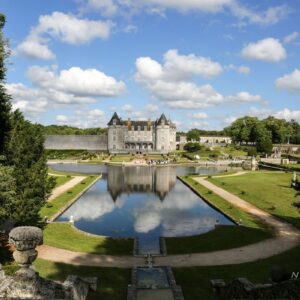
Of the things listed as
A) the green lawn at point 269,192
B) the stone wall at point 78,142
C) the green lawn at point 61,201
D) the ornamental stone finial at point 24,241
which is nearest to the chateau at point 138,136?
the stone wall at point 78,142

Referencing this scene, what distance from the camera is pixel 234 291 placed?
1316 centimetres

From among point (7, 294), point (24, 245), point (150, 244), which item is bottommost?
point (150, 244)

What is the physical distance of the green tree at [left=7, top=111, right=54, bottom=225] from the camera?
66.0 ft

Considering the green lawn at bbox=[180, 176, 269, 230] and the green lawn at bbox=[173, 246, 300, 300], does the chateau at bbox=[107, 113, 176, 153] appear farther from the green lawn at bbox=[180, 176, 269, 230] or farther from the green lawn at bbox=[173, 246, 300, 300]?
the green lawn at bbox=[173, 246, 300, 300]

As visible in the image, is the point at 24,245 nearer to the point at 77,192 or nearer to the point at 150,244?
the point at 150,244

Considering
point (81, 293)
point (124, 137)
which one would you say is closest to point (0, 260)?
point (81, 293)

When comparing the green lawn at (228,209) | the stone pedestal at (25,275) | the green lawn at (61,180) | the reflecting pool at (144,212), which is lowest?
the reflecting pool at (144,212)

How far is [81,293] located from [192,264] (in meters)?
6.79

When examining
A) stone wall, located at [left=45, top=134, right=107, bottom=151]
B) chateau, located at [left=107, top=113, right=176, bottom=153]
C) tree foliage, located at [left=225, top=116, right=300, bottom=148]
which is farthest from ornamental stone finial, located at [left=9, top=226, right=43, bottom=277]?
stone wall, located at [left=45, top=134, right=107, bottom=151]

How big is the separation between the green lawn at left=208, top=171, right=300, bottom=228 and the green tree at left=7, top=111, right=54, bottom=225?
1505 cm

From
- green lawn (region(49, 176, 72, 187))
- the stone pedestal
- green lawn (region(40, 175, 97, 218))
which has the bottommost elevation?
green lawn (region(40, 175, 97, 218))

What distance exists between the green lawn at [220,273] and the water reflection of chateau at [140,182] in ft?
71.0

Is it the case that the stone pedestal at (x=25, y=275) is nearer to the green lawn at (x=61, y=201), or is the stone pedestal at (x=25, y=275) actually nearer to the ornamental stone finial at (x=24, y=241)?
the ornamental stone finial at (x=24, y=241)

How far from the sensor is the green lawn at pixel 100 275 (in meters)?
14.4
